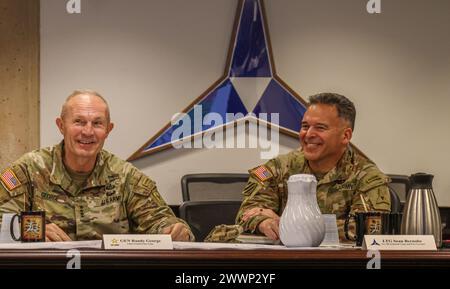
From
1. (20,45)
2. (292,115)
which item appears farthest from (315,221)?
(20,45)

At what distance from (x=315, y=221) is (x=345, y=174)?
882 millimetres

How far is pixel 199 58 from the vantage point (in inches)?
175

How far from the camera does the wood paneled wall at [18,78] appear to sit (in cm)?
433

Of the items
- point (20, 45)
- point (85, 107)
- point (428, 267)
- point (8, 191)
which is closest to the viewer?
point (428, 267)

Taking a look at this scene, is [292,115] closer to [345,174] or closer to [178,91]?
[178,91]

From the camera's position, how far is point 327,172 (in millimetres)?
2926

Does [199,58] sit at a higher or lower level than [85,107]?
higher

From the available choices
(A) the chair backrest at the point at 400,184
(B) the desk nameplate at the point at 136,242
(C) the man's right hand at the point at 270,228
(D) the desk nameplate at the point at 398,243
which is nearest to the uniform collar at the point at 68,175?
(C) the man's right hand at the point at 270,228

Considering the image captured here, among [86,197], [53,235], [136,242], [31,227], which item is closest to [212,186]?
[86,197]

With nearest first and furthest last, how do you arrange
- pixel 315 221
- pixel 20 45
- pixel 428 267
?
pixel 428 267, pixel 315 221, pixel 20 45

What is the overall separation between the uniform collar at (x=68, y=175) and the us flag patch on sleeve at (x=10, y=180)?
0.41 feet

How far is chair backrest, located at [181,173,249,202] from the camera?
416 centimetres

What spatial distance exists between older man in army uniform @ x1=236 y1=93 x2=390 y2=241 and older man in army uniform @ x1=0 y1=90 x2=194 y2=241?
1.23 feet

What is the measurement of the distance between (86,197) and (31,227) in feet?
1.91
